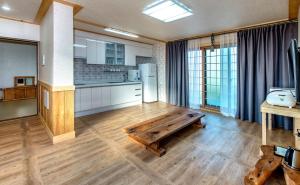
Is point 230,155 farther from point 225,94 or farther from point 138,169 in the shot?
point 225,94

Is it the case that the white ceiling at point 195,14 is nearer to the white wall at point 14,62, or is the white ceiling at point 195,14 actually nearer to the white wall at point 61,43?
the white wall at point 61,43

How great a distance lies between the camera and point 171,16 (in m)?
3.06

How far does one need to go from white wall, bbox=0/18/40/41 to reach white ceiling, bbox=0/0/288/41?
0.86 feet

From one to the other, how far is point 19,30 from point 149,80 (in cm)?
372

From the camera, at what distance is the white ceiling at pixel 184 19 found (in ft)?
8.30

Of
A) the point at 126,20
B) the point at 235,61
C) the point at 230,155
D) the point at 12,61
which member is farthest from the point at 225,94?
the point at 12,61

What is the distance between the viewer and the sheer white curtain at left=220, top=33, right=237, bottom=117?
13.2 ft

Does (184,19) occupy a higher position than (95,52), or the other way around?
(184,19)

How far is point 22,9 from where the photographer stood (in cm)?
283

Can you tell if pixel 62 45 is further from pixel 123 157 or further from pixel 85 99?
pixel 123 157

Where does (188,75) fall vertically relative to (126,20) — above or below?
below

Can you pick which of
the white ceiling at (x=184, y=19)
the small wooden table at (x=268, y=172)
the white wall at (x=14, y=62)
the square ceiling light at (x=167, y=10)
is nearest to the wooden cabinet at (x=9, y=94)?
the white wall at (x=14, y=62)

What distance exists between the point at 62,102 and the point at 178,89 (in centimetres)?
359

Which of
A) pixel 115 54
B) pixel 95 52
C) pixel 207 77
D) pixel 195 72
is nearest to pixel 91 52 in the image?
pixel 95 52
